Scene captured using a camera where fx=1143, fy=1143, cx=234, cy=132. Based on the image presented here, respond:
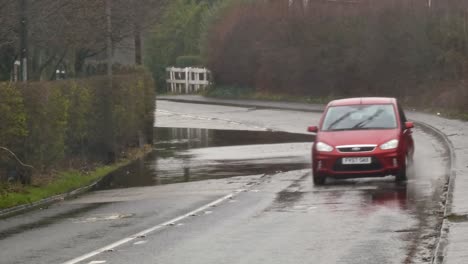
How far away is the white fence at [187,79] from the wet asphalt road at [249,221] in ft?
148

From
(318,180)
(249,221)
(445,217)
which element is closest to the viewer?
(445,217)

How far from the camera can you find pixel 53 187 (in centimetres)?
2303

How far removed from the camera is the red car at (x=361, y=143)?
20.5 meters

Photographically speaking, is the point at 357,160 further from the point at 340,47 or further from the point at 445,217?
the point at 340,47

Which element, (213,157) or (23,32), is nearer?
(23,32)

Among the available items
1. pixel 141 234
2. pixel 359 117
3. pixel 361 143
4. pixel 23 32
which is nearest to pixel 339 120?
pixel 359 117

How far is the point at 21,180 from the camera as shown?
22.7 metres

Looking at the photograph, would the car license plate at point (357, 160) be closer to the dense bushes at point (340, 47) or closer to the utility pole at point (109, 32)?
the utility pole at point (109, 32)

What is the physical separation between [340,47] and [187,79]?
74.0 ft

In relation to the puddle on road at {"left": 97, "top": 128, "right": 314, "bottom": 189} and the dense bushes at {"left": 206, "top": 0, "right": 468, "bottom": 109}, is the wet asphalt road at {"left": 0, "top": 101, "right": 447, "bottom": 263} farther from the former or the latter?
the dense bushes at {"left": 206, "top": 0, "right": 468, "bottom": 109}

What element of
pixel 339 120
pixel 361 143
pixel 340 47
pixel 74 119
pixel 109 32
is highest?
pixel 109 32

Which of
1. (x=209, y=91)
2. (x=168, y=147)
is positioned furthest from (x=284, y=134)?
(x=209, y=91)

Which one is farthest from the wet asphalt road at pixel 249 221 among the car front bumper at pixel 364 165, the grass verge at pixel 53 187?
the grass verge at pixel 53 187

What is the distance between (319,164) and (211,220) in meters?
5.08
